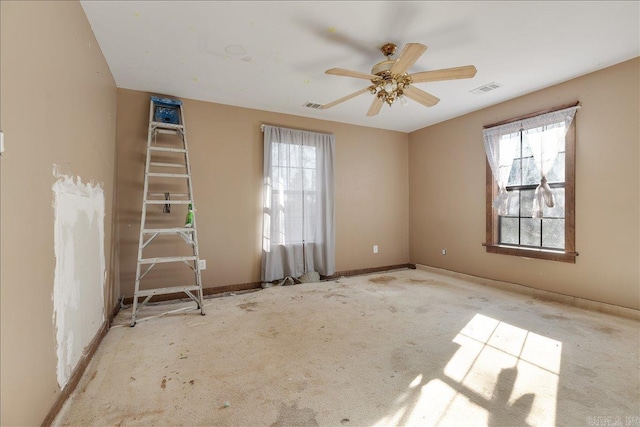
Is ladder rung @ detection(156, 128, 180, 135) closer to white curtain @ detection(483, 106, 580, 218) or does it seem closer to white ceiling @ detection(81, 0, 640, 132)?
white ceiling @ detection(81, 0, 640, 132)

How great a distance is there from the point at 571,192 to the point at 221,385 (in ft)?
12.6

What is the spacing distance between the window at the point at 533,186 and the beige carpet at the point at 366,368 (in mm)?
815

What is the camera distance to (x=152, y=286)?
11.3 feet

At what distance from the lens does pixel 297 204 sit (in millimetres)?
4258

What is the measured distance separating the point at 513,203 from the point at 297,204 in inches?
112

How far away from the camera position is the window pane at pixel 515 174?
375cm

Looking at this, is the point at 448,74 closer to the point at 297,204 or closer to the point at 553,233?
the point at 553,233

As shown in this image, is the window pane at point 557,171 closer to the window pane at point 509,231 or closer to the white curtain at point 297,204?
the window pane at point 509,231

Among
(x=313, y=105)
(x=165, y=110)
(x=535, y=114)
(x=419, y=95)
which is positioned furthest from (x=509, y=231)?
(x=165, y=110)

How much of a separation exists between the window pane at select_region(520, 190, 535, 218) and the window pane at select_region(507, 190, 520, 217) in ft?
0.14

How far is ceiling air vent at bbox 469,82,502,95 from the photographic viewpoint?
3314 mm

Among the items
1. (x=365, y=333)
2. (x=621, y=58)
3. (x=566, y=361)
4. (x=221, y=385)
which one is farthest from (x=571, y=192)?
(x=221, y=385)

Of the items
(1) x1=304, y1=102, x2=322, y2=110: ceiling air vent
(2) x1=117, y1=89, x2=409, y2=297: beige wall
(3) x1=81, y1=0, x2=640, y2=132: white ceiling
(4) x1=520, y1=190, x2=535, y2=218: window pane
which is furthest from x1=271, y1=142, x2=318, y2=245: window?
(4) x1=520, y1=190, x2=535, y2=218: window pane

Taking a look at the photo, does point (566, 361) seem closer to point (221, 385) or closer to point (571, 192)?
point (571, 192)
